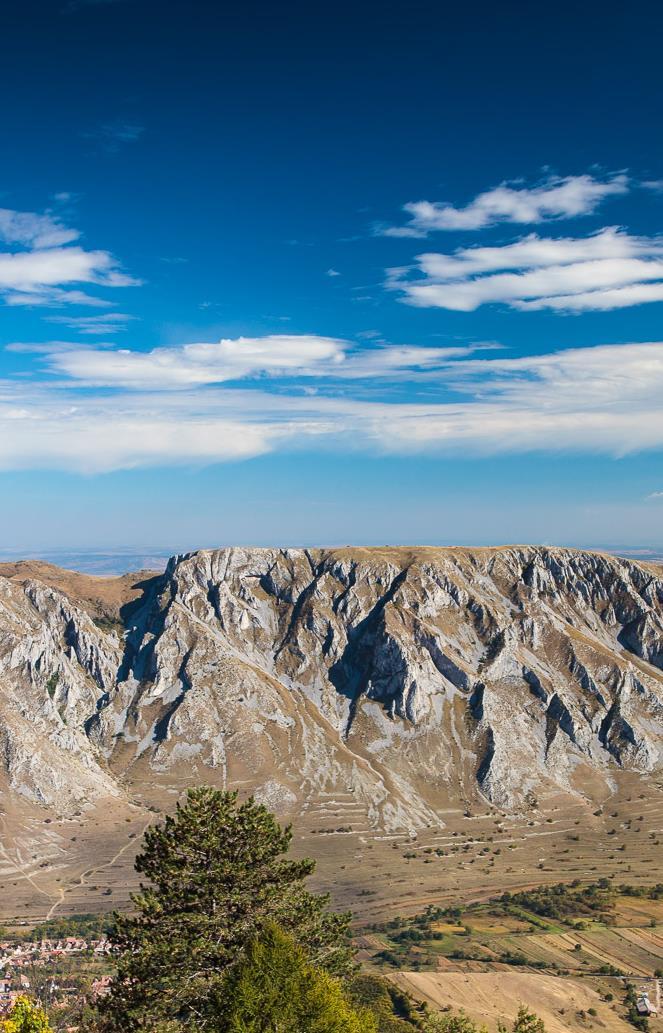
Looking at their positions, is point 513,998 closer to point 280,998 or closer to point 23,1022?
point 23,1022

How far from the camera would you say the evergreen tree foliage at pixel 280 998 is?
32812mm

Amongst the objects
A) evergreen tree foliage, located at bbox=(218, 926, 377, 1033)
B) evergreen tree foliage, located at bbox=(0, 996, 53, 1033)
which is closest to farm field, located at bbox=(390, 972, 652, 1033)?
evergreen tree foliage, located at bbox=(0, 996, 53, 1033)

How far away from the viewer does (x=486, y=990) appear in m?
116

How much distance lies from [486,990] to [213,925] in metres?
98.7

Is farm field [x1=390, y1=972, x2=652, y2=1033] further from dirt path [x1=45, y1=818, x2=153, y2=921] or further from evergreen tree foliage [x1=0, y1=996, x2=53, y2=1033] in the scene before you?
dirt path [x1=45, y1=818, x2=153, y2=921]

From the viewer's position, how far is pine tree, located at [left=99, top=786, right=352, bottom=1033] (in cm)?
3706

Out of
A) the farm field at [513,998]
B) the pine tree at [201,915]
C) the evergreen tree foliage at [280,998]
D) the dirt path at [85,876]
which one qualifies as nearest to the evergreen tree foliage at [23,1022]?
the pine tree at [201,915]

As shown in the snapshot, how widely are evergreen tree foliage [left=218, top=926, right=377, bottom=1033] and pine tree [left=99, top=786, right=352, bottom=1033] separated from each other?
204 centimetres

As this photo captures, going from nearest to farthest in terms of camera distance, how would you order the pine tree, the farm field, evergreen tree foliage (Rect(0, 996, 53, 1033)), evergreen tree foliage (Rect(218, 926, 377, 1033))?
evergreen tree foliage (Rect(218, 926, 377, 1033)) → the pine tree → evergreen tree foliage (Rect(0, 996, 53, 1033)) → the farm field

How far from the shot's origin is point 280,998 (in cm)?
3353

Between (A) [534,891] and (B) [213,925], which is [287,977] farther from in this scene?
(A) [534,891]

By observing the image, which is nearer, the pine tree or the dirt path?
the pine tree

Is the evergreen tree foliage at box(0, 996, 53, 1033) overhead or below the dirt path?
overhead

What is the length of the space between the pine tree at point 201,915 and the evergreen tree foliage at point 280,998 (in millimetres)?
2043
